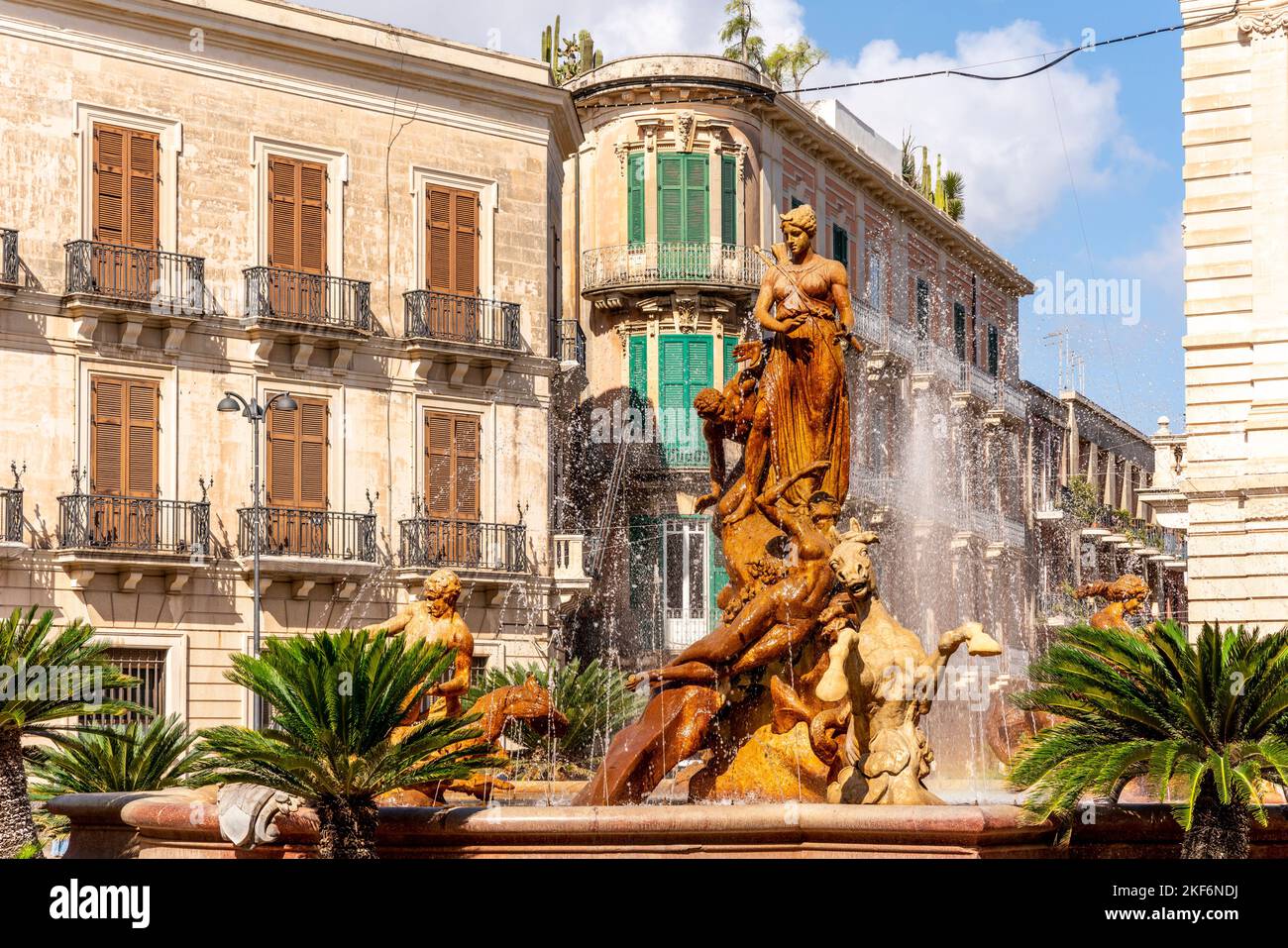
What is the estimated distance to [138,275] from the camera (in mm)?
30594

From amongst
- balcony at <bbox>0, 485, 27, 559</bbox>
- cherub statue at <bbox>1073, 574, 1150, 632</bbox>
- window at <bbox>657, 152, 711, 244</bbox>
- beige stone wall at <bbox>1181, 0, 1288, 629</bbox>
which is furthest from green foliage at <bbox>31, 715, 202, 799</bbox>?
window at <bbox>657, 152, 711, 244</bbox>

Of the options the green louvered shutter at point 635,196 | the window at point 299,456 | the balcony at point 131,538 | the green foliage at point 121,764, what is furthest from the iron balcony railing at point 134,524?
the green louvered shutter at point 635,196

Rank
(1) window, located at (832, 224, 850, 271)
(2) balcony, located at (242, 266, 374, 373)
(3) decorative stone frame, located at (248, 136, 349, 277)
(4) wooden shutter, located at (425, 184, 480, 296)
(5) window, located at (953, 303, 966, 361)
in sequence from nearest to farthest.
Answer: (2) balcony, located at (242, 266, 374, 373) → (3) decorative stone frame, located at (248, 136, 349, 277) → (4) wooden shutter, located at (425, 184, 480, 296) → (1) window, located at (832, 224, 850, 271) → (5) window, located at (953, 303, 966, 361)

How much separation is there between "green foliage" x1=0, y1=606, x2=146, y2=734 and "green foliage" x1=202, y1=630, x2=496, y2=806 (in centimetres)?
386

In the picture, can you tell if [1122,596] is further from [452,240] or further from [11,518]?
[452,240]

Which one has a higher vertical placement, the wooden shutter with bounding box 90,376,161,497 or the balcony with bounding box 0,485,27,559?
the wooden shutter with bounding box 90,376,161,497

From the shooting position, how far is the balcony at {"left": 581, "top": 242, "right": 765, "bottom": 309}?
4175cm

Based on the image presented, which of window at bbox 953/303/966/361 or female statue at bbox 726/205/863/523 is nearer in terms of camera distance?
female statue at bbox 726/205/863/523

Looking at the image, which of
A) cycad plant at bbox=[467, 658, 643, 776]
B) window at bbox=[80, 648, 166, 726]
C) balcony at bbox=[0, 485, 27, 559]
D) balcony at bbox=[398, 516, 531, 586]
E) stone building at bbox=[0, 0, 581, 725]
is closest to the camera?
cycad plant at bbox=[467, 658, 643, 776]

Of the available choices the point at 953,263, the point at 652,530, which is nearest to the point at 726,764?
the point at 652,530

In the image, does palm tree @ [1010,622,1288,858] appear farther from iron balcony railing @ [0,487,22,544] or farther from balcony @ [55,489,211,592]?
iron balcony railing @ [0,487,22,544]

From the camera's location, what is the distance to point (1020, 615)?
2302 inches
